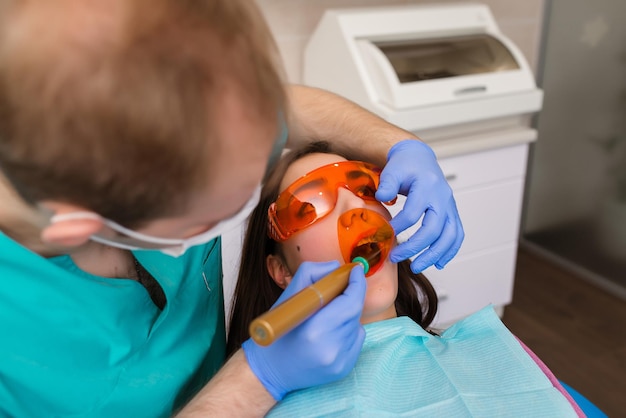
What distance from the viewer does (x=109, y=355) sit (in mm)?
794

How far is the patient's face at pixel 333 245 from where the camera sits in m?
1.01

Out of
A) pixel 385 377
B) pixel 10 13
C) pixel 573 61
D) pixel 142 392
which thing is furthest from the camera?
pixel 573 61

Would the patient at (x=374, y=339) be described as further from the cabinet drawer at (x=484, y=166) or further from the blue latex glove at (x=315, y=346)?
the cabinet drawer at (x=484, y=166)

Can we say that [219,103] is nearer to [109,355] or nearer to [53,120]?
[53,120]

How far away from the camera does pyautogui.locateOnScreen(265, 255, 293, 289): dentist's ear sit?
110 centimetres

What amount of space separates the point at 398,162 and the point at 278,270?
0.30 meters

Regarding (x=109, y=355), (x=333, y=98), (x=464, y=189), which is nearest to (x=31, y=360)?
(x=109, y=355)

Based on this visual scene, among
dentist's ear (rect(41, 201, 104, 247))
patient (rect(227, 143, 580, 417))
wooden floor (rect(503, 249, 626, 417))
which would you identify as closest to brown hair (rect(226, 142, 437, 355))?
patient (rect(227, 143, 580, 417))

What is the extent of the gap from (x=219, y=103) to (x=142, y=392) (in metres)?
0.49

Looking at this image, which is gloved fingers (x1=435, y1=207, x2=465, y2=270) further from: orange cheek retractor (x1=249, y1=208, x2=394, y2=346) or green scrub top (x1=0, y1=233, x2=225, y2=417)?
green scrub top (x1=0, y1=233, x2=225, y2=417)

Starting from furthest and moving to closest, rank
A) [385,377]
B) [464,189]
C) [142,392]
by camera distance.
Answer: [464,189] → [385,377] → [142,392]

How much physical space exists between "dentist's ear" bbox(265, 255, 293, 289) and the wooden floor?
1.52m

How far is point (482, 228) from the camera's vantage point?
7.54 feet

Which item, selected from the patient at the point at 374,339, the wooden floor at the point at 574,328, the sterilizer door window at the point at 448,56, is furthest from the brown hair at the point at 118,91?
the wooden floor at the point at 574,328
